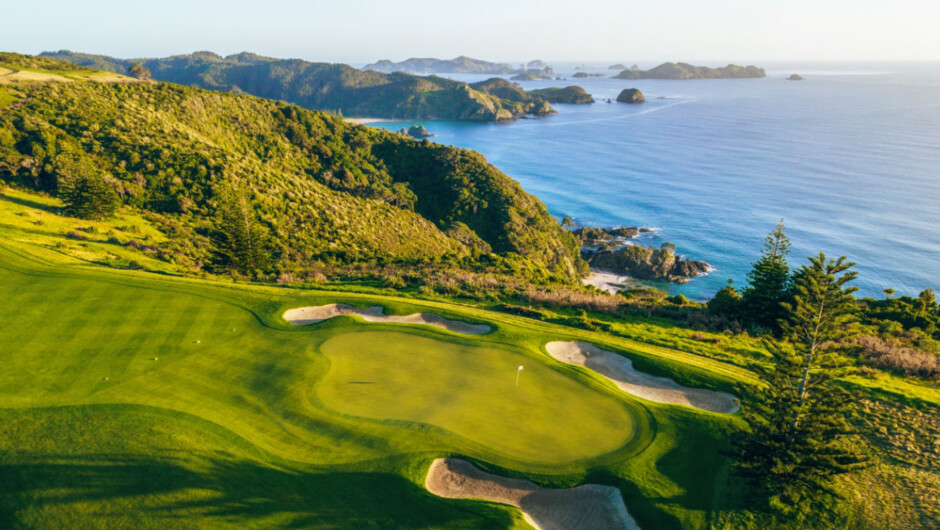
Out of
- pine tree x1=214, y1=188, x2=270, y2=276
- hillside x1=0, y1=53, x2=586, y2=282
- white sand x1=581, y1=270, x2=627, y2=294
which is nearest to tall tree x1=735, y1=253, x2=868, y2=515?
hillside x1=0, y1=53, x2=586, y2=282

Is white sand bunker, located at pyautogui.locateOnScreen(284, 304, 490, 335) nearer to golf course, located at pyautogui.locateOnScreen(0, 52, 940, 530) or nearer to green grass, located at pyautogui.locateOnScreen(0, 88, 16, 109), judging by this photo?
golf course, located at pyautogui.locateOnScreen(0, 52, 940, 530)

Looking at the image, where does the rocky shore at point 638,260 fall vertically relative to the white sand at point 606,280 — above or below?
above

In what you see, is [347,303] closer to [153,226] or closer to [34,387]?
[34,387]

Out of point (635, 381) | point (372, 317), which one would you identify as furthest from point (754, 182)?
point (372, 317)

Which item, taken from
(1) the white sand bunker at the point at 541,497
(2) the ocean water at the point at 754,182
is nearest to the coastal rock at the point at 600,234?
(2) the ocean water at the point at 754,182

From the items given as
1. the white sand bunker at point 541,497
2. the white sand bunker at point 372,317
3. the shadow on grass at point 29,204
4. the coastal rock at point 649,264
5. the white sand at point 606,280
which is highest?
the shadow on grass at point 29,204

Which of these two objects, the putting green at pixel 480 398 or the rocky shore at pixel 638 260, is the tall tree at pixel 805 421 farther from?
the rocky shore at pixel 638 260

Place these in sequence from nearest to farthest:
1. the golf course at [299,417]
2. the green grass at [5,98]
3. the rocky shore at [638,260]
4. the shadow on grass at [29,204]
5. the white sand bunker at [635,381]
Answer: the golf course at [299,417], the white sand bunker at [635,381], the shadow on grass at [29,204], the green grass at [5,98], the rocky shore at [638,260]
